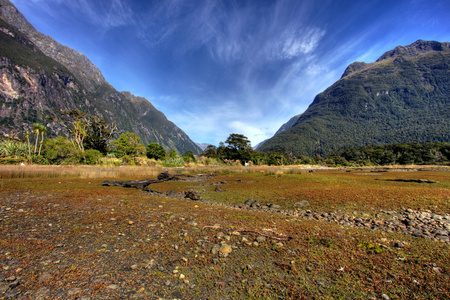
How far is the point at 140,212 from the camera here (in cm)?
463

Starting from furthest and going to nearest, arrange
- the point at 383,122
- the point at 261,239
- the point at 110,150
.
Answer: the point at 383,122, the point at 110,150, the point at 261,239

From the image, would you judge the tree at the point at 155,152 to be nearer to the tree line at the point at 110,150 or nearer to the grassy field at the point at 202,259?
the tree line at the point at 110,150

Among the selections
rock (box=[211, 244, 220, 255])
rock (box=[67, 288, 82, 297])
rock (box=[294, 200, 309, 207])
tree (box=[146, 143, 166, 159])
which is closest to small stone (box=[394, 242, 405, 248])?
rock (box=[211, 244, 220, 255])

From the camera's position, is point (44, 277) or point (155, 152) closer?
point (44, 277)

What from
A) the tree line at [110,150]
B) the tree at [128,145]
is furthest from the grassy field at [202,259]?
the tree at [128,145]

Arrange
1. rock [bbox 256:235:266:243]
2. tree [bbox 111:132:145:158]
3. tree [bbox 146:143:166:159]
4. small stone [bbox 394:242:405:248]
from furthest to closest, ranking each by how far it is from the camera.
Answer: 1. tree [bbox 146:143:166:159]
2. tree [bbox 111:132:145:158]
3. rock [bbox 256:235:266:243]
4. small stone [bbox 394:242:405:248]

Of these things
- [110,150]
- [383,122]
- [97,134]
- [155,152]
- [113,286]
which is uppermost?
[383,122]

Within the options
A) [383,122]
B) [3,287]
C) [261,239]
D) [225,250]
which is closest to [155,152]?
[261,239]

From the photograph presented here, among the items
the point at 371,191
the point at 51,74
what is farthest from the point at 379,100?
the point at 51,74

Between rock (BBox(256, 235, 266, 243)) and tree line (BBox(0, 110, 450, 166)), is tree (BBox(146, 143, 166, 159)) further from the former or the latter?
rock (BBox(256, 235, 266, 243))

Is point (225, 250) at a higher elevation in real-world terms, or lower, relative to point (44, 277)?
lower

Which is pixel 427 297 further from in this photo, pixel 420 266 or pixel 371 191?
pixel 371 191

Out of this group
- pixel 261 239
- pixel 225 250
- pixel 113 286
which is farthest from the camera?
pixel 261 239

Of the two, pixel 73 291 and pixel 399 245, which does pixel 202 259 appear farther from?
pixel 399 245
